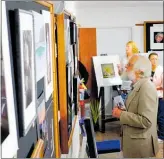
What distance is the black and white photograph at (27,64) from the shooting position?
27.0 inches

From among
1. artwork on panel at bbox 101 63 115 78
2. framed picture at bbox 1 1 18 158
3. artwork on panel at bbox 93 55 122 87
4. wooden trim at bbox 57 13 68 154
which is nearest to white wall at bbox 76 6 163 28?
artwork on panel at bbox 93 55 122 87

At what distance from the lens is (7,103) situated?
576mm

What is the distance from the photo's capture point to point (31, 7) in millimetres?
853

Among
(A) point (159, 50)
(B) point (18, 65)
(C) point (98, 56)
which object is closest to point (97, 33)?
(C) point (98, 56)

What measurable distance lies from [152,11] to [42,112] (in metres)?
4.61

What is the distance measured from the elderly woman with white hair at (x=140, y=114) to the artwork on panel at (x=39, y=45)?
4.06ft

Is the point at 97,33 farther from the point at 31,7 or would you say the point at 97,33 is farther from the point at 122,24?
the point at 31,7

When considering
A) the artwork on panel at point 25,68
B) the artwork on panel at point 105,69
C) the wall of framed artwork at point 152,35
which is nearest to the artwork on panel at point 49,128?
the artwork on panel at point 25,68

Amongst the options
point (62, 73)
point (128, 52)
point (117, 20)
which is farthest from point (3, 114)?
point (117, 20)

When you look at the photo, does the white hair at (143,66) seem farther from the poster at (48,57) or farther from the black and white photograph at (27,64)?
the black and white photograph at (27,64)

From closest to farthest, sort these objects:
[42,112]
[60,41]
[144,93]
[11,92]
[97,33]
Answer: [11,92] → [42,112] → [60,41] → [144,93] → [97,33]

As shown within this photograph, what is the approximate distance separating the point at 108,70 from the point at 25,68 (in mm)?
4074

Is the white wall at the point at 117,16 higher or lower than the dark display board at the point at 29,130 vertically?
higher

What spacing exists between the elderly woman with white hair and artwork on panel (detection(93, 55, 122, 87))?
220cm
